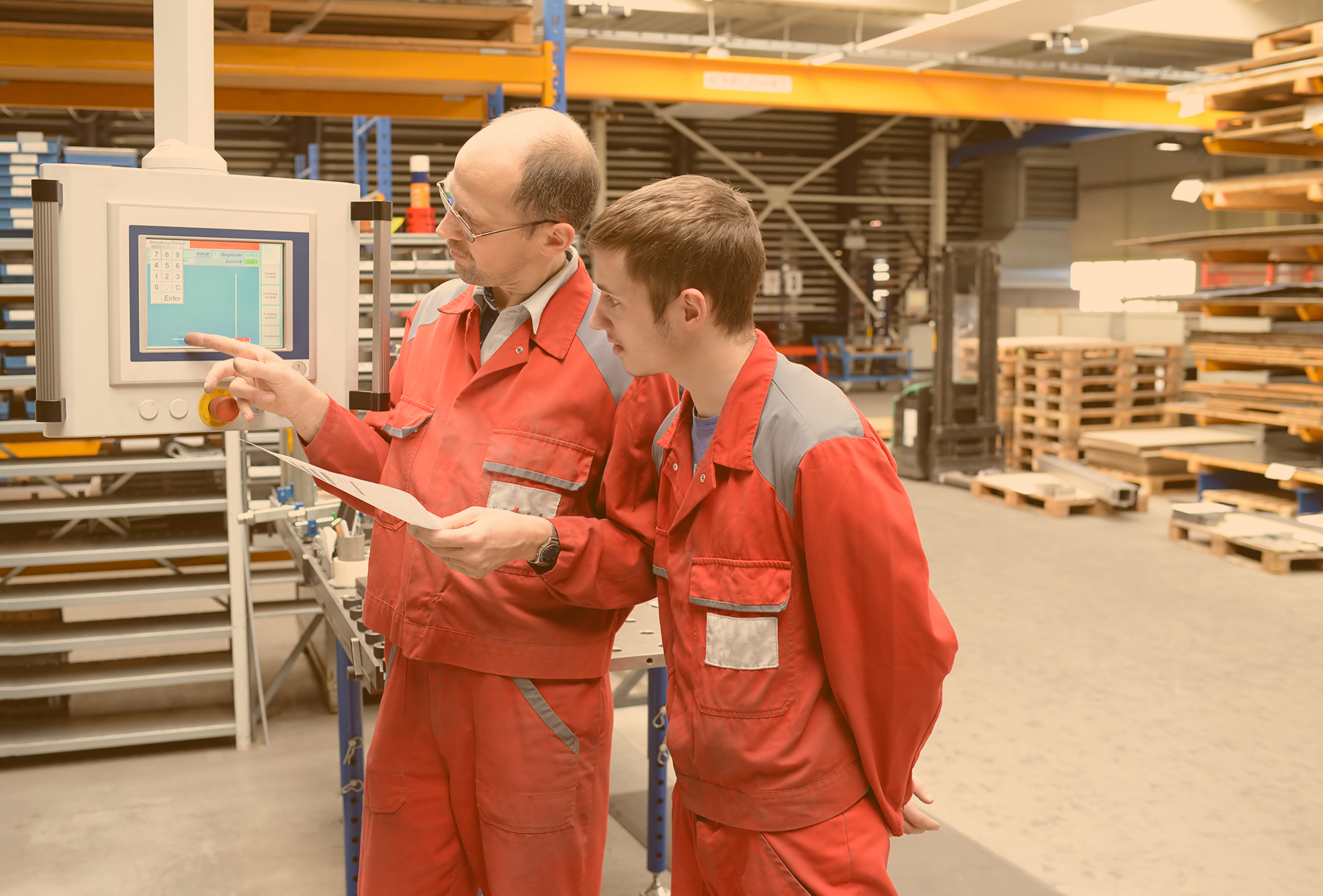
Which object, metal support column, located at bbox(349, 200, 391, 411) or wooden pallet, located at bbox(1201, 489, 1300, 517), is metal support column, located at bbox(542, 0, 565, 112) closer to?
metal support column, located at bbox(349, 200, 391, 411)

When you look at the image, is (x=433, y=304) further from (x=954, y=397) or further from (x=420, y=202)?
(x=954, y=397)

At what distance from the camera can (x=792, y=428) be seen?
1.52 m

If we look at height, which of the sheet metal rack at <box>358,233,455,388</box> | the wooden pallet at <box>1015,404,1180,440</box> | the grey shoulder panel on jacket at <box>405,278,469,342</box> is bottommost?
the wooden pallet at <box>1015,404,1180,440</box>

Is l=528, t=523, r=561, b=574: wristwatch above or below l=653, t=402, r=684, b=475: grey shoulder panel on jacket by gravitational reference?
below

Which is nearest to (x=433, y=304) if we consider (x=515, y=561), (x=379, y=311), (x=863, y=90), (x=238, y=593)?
(x=379, y=311)

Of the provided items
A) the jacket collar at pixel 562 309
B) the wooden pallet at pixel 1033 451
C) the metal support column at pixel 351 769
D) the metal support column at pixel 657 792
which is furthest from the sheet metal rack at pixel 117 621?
the wooden pallet at pixel 1033 451

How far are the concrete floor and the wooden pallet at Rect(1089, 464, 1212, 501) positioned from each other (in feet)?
11.7

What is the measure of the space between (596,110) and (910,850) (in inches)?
523

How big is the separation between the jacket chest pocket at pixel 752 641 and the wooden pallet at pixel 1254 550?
698 cm

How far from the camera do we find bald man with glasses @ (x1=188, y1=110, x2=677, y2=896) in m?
1.86

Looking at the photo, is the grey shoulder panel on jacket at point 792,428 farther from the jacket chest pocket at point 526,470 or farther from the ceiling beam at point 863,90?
the ceiling beam at point 863,90

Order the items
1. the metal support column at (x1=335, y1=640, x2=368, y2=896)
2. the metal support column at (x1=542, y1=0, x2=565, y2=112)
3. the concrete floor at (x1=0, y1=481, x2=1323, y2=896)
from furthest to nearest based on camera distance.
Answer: the metal support column at (x1=542, y1=0, x2=565, y2=112), the concrete floor at (x1=0, y1=481, x2=1323, y2=896), the metal support column at (x1=335, y1=640, x2=368, y2=896)

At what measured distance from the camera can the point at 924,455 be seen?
11.0 m

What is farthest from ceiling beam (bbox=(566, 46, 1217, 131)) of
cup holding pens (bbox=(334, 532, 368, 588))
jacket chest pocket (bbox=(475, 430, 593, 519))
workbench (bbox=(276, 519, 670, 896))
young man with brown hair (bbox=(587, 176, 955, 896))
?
young man with brown hair (bbox=(587, 176, 955, 896))
